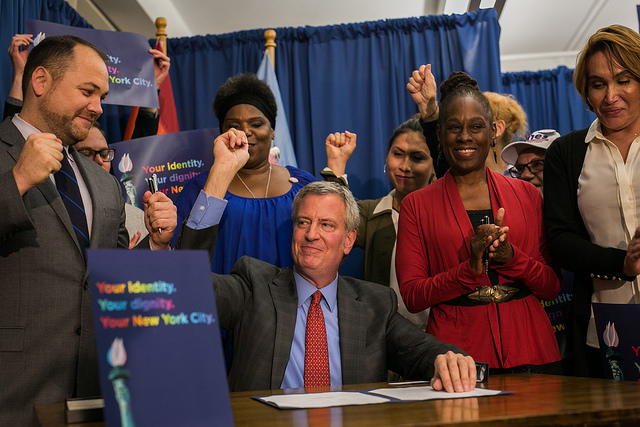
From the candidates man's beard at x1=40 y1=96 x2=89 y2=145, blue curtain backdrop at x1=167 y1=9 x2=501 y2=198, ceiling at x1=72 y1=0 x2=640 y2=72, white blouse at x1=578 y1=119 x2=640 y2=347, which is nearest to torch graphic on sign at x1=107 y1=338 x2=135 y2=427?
man's beard at x1=40 y1=96 x2=89 y2=145

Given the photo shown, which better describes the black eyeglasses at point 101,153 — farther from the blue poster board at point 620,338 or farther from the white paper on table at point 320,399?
the blue poster board at point 620,338

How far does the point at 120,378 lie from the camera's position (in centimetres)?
107

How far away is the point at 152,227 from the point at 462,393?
1.08 m

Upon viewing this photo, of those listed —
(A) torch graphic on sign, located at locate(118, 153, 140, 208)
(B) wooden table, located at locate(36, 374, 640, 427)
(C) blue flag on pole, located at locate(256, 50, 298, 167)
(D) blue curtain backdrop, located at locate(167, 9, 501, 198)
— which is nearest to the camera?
(B) wooden table, located at locate(36, 374, 640, 427)

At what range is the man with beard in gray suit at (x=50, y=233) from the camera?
179cm

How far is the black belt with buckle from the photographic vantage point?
233 cm

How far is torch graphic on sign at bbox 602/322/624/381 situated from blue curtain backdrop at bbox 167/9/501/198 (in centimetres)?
311

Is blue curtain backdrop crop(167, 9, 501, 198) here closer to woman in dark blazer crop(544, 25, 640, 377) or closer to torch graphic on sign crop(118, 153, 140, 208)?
torch graphic on sign crop(118, 153, 140, 208)

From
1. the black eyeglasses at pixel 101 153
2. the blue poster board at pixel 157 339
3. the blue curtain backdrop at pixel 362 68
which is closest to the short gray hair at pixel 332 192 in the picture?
the blue poster board at pixel 157 339

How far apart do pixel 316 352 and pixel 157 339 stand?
1052mm

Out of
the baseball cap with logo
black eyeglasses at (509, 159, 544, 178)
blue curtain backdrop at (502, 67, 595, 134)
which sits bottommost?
black eyeglasses at (509, 159, 544, 178)

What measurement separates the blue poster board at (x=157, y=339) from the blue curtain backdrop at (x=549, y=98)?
7.03 meters

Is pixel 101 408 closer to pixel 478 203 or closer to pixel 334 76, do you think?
pixel 478 203

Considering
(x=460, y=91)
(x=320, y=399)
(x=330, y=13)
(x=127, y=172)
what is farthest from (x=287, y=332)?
(x=330, y=13)
